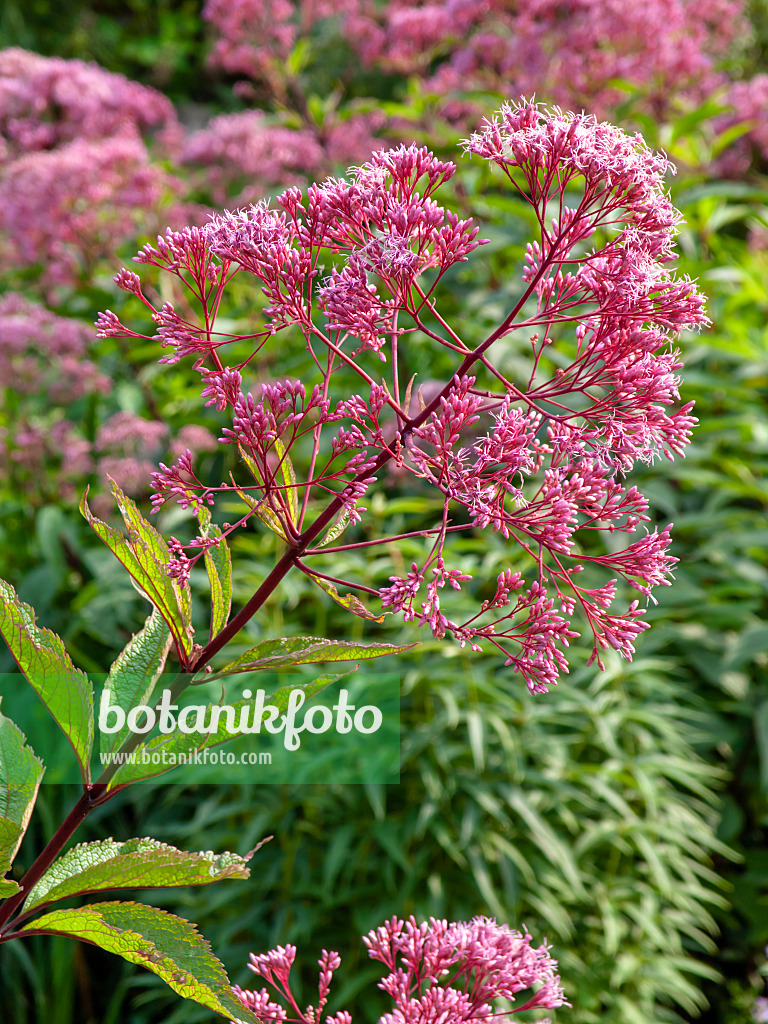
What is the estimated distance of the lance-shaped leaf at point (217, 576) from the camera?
21.5 inches

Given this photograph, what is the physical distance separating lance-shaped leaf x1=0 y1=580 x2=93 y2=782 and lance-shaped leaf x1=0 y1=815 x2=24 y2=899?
0.05 metres

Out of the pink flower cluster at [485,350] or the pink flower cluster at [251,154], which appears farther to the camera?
the pink flower cluster at [251,154]

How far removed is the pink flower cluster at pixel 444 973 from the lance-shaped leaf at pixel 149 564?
0.23 metres

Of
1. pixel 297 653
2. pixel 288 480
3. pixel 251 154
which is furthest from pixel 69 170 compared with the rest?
pixel 297 653

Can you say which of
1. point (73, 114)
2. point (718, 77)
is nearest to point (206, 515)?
point (73, 114)

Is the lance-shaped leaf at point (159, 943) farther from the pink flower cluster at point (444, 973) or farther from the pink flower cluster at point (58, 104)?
the pink flower cluster at point (58, 104)

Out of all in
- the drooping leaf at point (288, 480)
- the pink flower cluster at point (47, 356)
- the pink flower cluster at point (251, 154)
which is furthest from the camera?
the pink flower cluster at point (251, 154)

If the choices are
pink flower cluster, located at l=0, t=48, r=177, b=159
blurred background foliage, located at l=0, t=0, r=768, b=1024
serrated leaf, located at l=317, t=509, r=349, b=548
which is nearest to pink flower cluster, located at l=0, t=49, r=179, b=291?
pink flower cluster, located at l=0, t=48, r=177, b=159

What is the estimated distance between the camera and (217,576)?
1.83ft

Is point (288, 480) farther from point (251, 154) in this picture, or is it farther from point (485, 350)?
point (251, 154)

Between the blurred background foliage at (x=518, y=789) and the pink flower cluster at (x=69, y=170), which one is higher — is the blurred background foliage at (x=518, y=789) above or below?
below

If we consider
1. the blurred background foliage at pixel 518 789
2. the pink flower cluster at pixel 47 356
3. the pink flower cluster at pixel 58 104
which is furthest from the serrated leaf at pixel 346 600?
the pink flower cluster at pixel 58 104

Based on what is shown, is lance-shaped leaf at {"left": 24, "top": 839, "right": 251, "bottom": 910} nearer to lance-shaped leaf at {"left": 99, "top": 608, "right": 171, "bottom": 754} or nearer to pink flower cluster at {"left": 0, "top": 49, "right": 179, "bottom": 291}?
lance-shaped leaf at {"left": 99, "top": 608, "right": 171, "bottom": 754}

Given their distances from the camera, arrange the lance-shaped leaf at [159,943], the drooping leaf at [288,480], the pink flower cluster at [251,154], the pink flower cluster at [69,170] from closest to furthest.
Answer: the lance-shaped leaf at [159,943] → the drooping leaf at [288,480] → the pink flower cluster at [69,170] → the pink flower cluster at [251,154]
